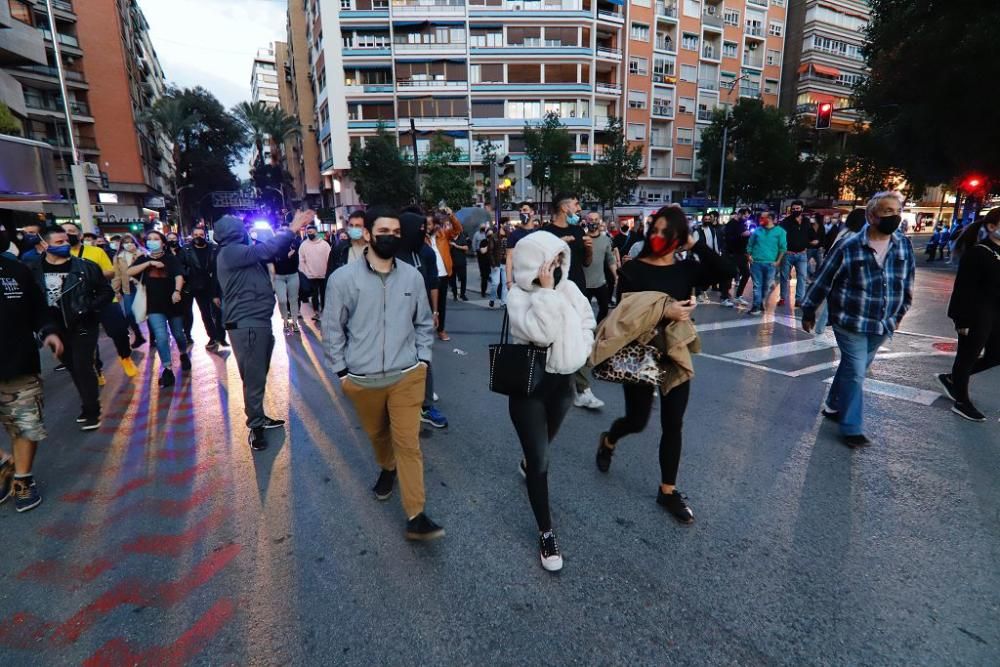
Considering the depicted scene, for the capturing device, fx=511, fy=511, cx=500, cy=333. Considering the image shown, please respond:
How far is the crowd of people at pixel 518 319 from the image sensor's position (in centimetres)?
279

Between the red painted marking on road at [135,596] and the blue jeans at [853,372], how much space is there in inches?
182

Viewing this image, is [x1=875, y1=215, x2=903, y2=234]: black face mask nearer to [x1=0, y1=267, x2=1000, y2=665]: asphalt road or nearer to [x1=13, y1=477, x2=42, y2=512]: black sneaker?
[x1=0, y1=267, x2=1000, y2=665]: asphalt road

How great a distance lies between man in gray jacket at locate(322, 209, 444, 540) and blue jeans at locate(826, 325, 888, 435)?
3.45 m

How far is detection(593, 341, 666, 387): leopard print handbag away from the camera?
304 centimetres

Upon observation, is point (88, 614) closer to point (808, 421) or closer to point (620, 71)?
point (808, 421)

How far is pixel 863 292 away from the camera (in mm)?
3992

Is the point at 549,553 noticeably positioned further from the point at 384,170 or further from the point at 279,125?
the point at 279,125

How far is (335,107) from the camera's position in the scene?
45469mm

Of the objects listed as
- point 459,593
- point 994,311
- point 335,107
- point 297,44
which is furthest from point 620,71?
point 459,593

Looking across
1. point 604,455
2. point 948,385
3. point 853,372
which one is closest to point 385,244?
point 604,455

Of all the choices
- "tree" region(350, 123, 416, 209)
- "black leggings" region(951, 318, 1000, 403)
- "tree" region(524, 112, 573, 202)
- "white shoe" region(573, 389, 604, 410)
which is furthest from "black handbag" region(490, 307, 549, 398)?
"tree" region(350, 123, 416, 209)

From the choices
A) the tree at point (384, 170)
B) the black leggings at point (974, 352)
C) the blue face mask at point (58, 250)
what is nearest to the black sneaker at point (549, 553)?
the black leggings at point (974, 352)

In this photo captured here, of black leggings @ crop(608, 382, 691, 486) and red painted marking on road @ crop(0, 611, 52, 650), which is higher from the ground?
black leggings @ crop(608, 382, 691, 486)

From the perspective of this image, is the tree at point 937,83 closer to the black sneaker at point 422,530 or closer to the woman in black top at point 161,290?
the black sneaker at point 422,530
